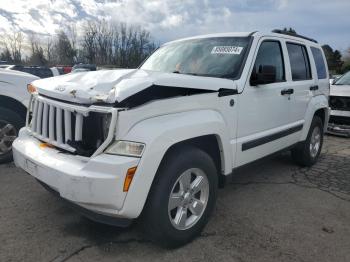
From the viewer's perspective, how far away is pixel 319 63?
580 centimetres

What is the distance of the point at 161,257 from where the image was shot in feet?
9.61

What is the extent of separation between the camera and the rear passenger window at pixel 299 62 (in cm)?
485

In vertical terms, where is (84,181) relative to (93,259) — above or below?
above

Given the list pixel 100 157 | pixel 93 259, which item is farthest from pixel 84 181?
pixel 93 259

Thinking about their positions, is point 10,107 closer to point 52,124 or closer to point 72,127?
point 52,124

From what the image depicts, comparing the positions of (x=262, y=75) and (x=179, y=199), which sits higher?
(x=262, y=75)

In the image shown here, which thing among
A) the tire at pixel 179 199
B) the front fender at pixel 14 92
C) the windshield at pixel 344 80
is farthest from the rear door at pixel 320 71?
the front fender at pixel 14 92

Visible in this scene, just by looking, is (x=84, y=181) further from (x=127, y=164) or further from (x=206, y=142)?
(x=206, y=142)

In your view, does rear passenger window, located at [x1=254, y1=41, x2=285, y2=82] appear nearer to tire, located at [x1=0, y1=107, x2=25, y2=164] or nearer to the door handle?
the door handle

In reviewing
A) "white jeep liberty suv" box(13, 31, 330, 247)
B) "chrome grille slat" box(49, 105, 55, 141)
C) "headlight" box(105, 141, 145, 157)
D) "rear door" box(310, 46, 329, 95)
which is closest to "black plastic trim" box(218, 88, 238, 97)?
"white jeep liberty suv" box(13, 31, 330, 247)

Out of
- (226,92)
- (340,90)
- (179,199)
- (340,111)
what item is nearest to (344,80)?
(340,90)

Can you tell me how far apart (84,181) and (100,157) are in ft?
0.68

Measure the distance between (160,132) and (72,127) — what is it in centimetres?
78

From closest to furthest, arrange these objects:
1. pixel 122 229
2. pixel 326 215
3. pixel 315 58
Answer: pixel 122 229 < pixel 326 215 < pixel 315 58
